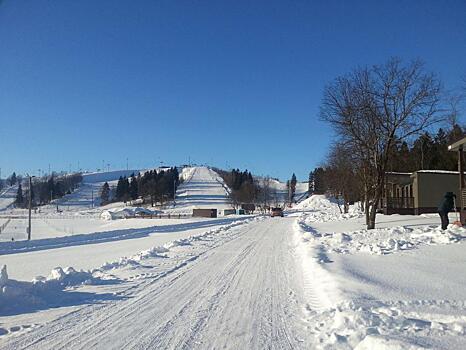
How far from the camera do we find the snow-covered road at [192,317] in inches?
227

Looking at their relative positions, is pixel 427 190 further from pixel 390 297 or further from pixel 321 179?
pixel 321 179

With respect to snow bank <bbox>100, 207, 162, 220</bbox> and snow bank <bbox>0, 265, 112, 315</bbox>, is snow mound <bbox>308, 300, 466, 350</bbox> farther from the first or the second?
snow bank <bbox>100, 207, 162, 220</bbox>

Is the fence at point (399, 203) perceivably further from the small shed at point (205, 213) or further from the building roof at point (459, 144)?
the small shed at point (205, 213)

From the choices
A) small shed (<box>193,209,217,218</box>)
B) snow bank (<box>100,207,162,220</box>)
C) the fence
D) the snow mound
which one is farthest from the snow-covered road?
snow bank (<box>100,207,162,220</box>)

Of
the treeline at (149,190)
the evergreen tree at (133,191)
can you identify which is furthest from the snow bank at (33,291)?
the evergreen tree at (133,191)

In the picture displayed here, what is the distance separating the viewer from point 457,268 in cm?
989

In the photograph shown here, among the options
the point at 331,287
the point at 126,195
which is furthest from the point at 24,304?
the point at 126,195

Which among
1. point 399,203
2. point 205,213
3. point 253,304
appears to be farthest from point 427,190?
point 205,213

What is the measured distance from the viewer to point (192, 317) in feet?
23.1

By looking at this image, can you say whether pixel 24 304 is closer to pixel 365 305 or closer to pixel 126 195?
pixel 365 305

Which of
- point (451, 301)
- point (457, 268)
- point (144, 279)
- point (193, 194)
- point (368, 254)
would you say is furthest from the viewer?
point (193, 194)

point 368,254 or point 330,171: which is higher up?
point 330,171

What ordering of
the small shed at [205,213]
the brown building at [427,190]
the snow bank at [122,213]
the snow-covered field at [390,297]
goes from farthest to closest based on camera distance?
1. the snow bank at [122,213]
2. the small shed at [205,213]
3. the brown building at [427,190]
4. the snow-covered field at [390,297]

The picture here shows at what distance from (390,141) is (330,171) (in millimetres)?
39289
